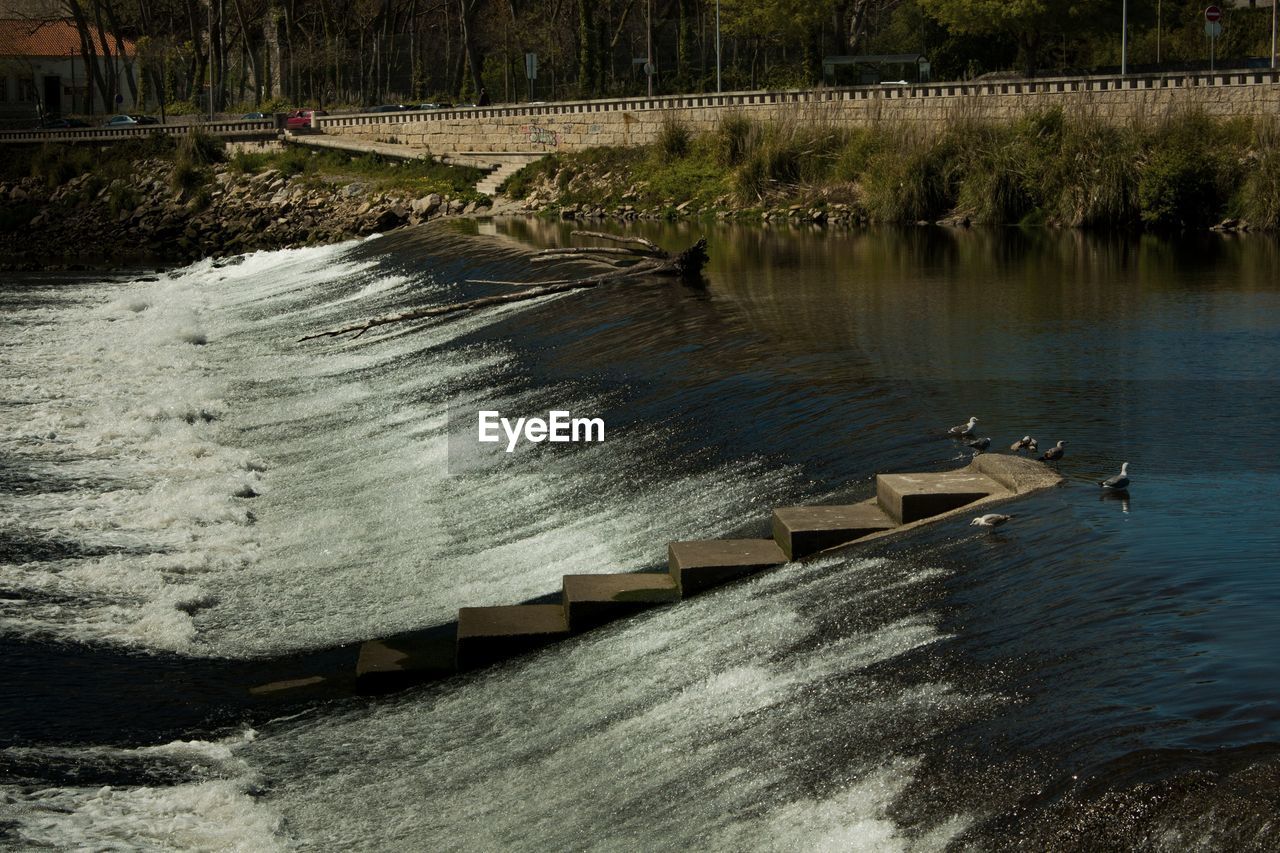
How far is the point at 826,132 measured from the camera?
52812 mm

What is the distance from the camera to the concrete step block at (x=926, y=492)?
12.7 meters

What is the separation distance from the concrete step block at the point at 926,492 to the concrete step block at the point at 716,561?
1055 mm

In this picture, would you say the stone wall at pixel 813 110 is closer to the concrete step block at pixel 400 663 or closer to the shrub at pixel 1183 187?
the shrub at pixel 1183 187

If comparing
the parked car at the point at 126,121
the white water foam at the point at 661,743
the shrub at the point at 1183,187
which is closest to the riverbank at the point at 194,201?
the parked car at the point at 126,121

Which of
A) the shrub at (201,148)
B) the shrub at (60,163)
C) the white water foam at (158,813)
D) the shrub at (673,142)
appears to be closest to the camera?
the white water foam at (158,813)

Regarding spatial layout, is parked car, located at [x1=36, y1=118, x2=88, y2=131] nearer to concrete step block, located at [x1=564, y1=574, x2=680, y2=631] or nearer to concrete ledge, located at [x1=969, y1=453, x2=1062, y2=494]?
concrete ledge, located at [x1=969, y1=453, x2=1062, y2=494]

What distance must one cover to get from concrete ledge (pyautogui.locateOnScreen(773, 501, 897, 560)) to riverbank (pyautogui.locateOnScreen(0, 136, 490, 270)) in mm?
43434

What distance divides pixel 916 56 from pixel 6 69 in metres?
60.8

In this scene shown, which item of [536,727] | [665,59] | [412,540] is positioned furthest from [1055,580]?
[665,59]

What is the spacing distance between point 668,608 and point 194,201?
59.1 metres

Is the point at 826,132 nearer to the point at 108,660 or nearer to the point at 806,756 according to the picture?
the point at 108,660

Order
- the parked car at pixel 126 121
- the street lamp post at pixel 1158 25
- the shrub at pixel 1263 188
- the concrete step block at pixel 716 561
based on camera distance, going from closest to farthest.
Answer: the concrete step block at pixel 716 561 < the shrub at pixel 1263 188 < the street lamp post at pixel 1158 25 < the parked car at pixel 126 121

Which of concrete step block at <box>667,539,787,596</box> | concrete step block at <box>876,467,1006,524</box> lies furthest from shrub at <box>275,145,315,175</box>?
concrete step block at <box>667,539,787,596</box>

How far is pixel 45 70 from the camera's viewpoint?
10644 cm
